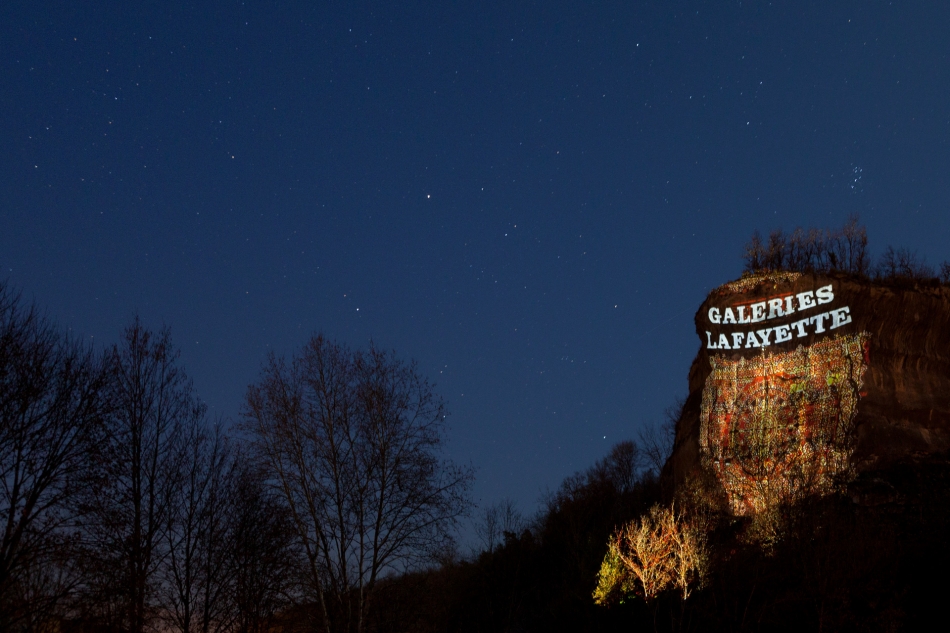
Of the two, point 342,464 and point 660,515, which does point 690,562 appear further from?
point 342,464

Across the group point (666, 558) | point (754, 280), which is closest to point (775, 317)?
point (754, 280)

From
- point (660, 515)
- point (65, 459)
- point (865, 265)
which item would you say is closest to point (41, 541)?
point (65, 459)

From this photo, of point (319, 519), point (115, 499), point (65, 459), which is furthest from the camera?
point (319, 519)

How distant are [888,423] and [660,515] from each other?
12.4 meters

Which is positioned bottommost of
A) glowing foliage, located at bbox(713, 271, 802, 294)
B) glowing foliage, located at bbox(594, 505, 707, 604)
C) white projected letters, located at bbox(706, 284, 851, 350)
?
glowing foliage, located at bbox(594, 505, 707, 604)

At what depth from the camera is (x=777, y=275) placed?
43406 millimetres

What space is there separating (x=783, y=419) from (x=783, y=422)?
159 millimetres

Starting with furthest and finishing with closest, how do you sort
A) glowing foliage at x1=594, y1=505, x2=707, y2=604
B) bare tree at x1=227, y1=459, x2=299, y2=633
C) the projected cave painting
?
the projected cave painting
glowing foliage at x1=594, y1=505, x2=707, y2=604
bare tree at x1=227, y1=459, x2=299, y2=633

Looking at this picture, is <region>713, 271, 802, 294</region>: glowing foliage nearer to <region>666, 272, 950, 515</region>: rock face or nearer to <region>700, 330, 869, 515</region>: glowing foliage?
<region>666, 272, 950, 515</region>: rock face

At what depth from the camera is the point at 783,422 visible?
131 feet

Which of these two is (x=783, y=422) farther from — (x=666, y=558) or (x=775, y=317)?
(x=666, y=558)

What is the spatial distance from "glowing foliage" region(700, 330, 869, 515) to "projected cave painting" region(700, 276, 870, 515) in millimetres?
47

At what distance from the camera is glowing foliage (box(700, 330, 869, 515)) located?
124 feet

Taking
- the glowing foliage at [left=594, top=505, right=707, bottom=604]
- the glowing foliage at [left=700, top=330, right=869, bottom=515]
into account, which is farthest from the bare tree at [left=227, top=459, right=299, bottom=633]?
the glowing foliage at [left=700, top=330, right=869, bottom=515]
